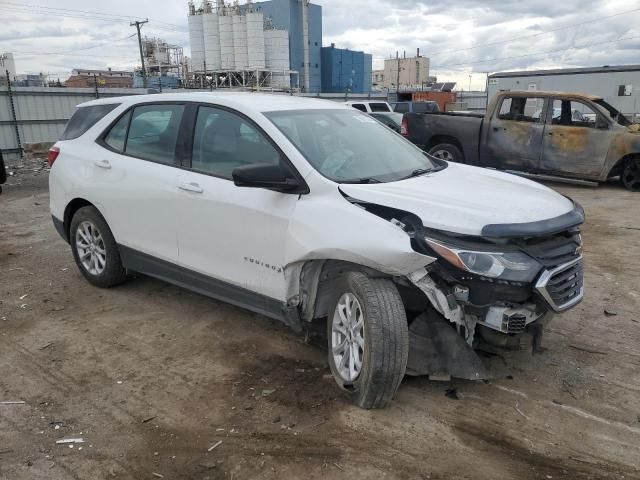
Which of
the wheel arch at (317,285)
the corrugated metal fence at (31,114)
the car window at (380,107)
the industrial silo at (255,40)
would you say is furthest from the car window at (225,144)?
the industrial silo at (255,40)

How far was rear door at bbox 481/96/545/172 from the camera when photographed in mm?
11023

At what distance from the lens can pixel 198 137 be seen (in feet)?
13.7

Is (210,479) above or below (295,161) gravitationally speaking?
below

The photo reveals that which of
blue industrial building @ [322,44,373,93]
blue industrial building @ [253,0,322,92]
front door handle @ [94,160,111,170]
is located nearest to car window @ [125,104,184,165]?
front door handle @ [94,160,111,170]

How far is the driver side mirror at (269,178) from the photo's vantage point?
3334 millimetres

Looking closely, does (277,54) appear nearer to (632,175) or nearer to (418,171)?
(632,175)

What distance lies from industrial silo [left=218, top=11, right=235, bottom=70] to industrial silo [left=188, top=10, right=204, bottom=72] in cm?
219

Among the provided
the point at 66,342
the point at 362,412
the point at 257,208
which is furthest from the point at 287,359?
the point at 66,342

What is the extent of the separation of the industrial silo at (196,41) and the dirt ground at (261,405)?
144ft

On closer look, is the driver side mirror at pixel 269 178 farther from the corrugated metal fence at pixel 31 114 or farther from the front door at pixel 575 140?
the corrugated metal fence at pixel 31 114

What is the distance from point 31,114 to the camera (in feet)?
56.3

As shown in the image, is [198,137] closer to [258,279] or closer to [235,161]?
[235,161]

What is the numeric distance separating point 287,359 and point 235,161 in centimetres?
146

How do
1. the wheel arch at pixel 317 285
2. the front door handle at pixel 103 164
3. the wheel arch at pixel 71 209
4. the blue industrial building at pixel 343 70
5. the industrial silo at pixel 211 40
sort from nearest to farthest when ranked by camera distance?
the wheel arch at pixel 317 285 → the front door handle at pixel 103 164 → the wheel arch at pixel 71 209 → the industrial silo at pixel 211 40 → the blue industrial building at pixel 343 70
